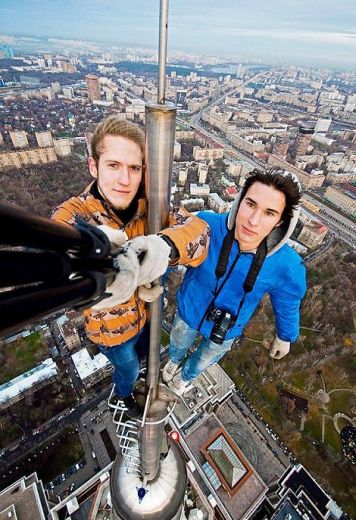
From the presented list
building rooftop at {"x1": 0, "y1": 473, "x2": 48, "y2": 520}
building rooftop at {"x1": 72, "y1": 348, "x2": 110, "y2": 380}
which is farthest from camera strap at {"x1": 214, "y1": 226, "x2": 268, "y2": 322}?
building rooftop at {"x1": 72, "y1": 348, "x2": 110, "y2": 380}

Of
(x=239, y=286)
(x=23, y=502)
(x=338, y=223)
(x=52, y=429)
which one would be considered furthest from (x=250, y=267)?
(x=338, y=223)

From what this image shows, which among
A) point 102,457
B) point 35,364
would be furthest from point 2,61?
point 102,457

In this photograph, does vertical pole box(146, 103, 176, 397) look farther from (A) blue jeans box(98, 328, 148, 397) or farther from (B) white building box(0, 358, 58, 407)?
(B) white building box(0, 358, 58, 407)

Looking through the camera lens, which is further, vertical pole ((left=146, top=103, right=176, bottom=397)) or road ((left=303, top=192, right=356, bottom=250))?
road ((left=303, top=192, right=356, bottom=250))

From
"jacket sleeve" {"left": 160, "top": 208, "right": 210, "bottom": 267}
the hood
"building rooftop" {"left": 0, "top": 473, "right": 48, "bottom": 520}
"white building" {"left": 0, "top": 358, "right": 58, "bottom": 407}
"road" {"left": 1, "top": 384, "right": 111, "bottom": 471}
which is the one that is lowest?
"road" {"left": 1, "top": 384, "right": 111, "bottom": 471}

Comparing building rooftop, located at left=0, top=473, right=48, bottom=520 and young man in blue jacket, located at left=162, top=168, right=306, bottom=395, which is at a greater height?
young man in blue jacket, located at left=162, top=168, right=306, bottom=395

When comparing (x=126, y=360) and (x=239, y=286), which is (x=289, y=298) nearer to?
(x=239, y=286)
